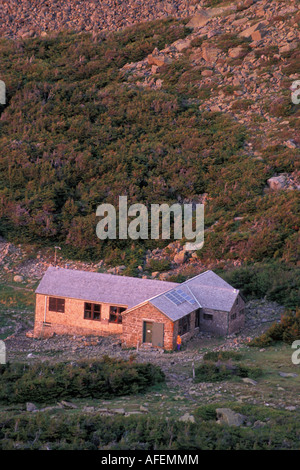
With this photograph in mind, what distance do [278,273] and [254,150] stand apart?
47.9ft

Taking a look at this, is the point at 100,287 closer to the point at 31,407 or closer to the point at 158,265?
the point at 158,265

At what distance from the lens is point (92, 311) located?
27.6m

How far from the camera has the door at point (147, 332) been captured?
25.8m

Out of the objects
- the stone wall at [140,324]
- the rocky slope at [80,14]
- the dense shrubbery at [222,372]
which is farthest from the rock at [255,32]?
the dense shrubbery at [222,372]

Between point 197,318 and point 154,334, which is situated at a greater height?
point 197,318

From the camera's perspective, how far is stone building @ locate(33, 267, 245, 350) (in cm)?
2564

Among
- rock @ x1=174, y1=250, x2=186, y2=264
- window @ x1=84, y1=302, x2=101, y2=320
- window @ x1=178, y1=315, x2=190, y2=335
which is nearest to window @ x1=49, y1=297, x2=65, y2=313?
window @ x1=84, y1=302, x2=101, y2=320

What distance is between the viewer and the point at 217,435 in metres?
16.0

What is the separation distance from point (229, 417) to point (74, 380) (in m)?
5.28

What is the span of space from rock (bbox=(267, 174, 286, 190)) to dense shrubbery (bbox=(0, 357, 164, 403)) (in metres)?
20.8

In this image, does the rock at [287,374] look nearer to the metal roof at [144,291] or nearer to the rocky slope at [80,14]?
the metal roof at [144,291]

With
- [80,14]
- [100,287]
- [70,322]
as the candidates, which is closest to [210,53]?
[80,14]
